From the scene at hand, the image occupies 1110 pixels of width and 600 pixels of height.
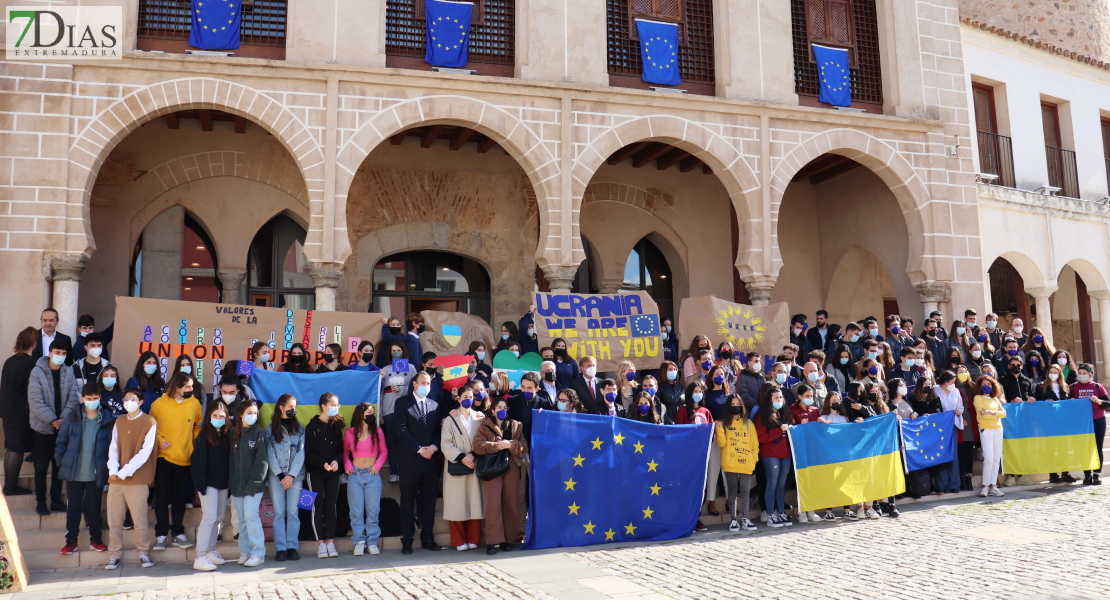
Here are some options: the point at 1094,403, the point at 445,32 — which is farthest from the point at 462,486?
the point at 1094,403

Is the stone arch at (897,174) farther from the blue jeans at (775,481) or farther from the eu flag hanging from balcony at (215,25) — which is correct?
the eu flag hanging from balcony at (215,25)

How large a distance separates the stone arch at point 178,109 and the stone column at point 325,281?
0.15m

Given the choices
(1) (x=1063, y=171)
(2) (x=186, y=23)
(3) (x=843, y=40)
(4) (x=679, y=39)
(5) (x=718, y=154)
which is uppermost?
(3) (x=843, y=40)

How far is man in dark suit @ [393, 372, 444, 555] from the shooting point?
330 inches

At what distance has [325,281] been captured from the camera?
11805 millimetres

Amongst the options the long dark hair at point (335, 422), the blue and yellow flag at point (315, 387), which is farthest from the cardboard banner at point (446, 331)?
the long dark hair at point (335, 422)

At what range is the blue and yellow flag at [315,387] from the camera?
9156mm

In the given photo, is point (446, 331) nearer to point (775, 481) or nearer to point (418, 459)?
point (418, 459)

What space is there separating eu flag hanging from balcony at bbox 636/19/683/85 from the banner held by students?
3947mm

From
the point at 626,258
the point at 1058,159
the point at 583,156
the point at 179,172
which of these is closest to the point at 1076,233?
the point at 1058,159

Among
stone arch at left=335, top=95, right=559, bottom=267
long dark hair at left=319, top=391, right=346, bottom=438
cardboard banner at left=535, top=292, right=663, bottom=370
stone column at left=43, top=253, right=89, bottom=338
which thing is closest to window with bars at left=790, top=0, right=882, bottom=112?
stone arch at left=335, top=95, right=559, bottom=267

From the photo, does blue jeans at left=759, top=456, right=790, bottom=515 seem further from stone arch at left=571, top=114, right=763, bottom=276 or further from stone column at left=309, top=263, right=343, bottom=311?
stone column at left=309, top=263, right=343, bottom=311

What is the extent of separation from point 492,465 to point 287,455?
2081mm

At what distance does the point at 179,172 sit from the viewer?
14.1 meters
